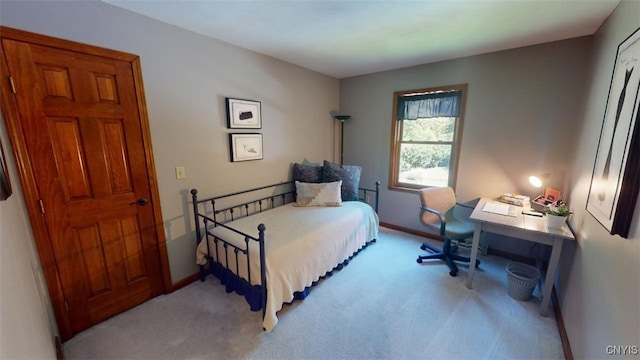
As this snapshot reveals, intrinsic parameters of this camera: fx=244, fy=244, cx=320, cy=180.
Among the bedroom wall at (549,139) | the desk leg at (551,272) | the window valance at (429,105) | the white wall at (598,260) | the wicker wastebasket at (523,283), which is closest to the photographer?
the white wall at (598,260)

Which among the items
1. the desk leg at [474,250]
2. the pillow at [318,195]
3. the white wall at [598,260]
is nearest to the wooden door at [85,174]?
the pillow at [318,195]

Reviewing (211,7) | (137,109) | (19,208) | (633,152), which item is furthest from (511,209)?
(19,208)

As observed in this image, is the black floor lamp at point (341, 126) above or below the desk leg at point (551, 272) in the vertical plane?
above

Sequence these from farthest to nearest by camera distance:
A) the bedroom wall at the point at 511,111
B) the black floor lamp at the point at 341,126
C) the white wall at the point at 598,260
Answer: the black floor lamp at the point at 341,126 < the bedroom wall at the point at 511,111 < the white wall at the point at 598,260

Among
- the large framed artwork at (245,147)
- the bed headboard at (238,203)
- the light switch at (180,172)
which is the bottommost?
the bed headboard at (238,203)

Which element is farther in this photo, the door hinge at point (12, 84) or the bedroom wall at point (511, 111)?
the bedroom wall at point (511, 111)

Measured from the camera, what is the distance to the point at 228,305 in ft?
7.19

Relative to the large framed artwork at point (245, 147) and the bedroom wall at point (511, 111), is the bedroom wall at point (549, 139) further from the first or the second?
the large framed artwork at point (245, 147)

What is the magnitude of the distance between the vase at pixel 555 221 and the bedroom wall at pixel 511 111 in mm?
867

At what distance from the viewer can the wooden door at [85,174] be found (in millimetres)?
1583

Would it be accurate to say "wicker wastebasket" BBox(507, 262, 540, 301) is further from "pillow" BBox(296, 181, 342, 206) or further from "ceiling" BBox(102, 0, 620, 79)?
"ceiling" BBox(102, 0, 620, 79)

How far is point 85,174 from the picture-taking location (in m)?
1.82

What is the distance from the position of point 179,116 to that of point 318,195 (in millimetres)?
1736

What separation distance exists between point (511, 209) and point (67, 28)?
397cm
